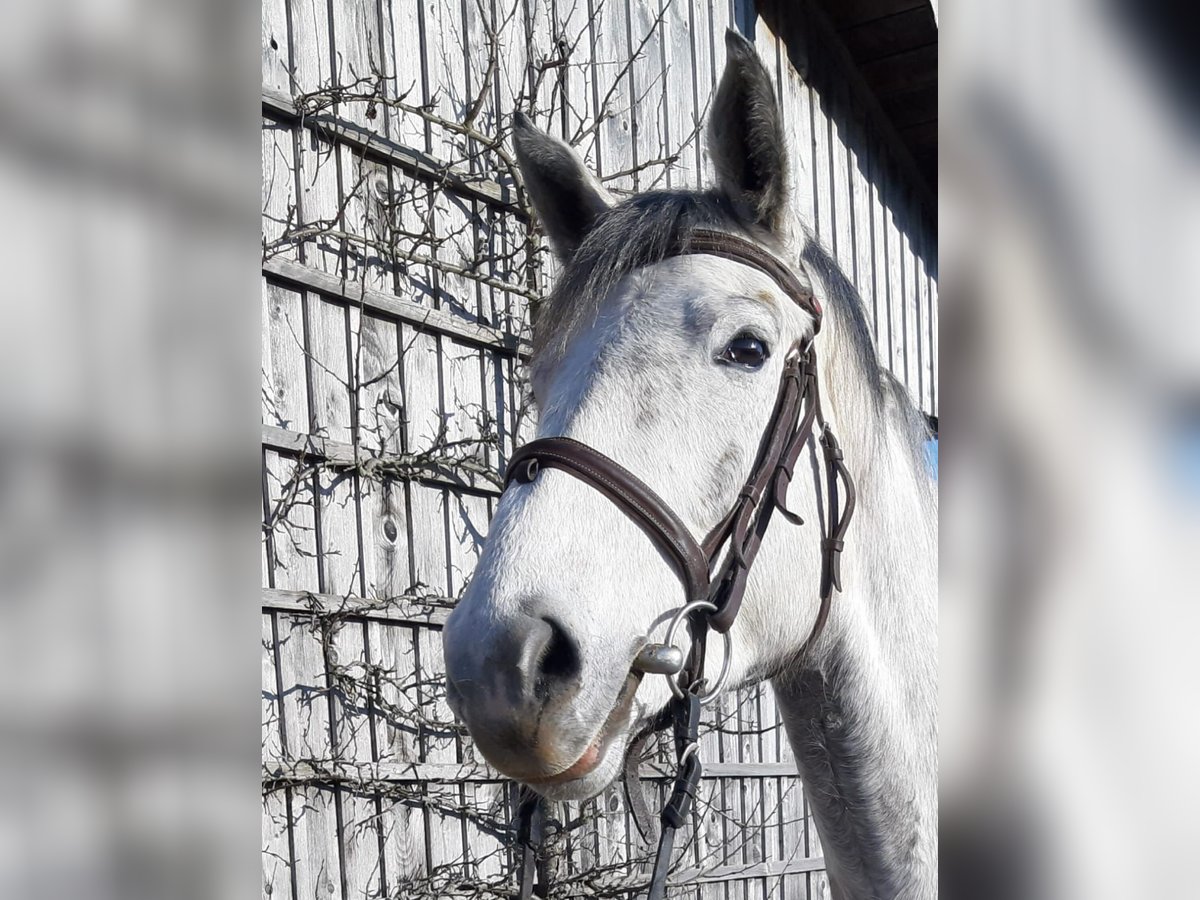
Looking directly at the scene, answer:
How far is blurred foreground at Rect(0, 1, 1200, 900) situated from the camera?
8.8 inches

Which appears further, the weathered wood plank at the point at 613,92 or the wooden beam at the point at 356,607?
the weathered wood plank at the point at 613,92

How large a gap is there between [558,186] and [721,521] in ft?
2.71

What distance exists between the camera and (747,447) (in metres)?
1.61

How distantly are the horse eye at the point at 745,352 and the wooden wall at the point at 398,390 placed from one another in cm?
140

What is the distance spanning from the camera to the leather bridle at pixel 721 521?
1.43 metres

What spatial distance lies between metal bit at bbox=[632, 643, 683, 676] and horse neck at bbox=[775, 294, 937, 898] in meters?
0.42

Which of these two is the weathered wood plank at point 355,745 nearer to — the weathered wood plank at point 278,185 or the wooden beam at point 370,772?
the wooden beam at point 370,772

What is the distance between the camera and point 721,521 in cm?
157

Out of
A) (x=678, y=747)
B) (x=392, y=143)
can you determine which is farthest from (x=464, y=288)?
(x=678, y=747)
